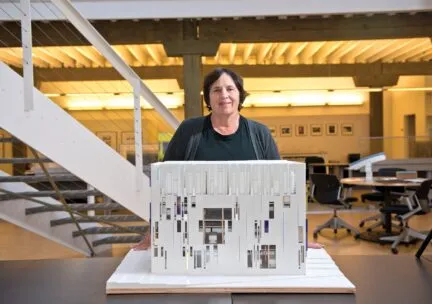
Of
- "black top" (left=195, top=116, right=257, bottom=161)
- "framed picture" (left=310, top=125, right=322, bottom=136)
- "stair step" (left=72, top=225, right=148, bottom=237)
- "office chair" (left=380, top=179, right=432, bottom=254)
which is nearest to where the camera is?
"black top" (left=195, top=116, right=257, bottom=161)

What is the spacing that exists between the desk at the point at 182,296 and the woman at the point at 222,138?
20.7 inches

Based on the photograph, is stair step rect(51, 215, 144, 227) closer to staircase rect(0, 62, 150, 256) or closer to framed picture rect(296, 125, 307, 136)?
staircase rect(0, 62, 150, 256)

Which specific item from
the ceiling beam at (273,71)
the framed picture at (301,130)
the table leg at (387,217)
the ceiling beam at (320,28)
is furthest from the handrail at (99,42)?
the framed picture at (301,130)

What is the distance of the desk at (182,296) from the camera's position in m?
1.15

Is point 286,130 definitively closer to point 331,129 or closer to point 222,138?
point 331,129

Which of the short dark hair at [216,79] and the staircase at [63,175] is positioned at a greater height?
the short dark hair at [216,79]

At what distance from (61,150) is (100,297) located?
208cm

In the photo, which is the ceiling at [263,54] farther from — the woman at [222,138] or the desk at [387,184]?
the woman at [222,138]

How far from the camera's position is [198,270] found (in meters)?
1.23

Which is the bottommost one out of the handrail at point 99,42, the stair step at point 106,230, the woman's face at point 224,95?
the stair step at point 106,230

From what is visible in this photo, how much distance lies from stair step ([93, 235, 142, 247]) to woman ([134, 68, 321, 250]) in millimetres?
3167

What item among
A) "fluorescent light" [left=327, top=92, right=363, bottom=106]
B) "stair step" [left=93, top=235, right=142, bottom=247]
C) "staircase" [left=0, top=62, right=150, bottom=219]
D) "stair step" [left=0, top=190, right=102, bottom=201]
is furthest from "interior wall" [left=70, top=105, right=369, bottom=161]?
"staircase" [left=0, top=62, right=150, bottom=219]

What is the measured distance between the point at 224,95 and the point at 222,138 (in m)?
0.21

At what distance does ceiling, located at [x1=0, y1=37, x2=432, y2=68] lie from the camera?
8938mm
